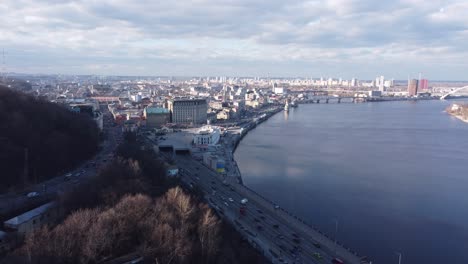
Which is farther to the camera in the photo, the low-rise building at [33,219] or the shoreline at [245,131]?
the shoreline at [245,131]

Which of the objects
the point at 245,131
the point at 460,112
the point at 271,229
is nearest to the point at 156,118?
the point at 245,131

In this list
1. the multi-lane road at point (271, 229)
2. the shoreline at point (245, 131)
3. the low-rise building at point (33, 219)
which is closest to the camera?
the low-rise building at point (33, 219)

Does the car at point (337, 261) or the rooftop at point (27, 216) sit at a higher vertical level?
the rooftop at point (27, 216)

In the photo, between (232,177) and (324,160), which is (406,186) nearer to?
(324,160)

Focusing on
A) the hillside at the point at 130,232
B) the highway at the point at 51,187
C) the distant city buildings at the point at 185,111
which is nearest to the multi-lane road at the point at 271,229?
the hillside at the point at 130,232

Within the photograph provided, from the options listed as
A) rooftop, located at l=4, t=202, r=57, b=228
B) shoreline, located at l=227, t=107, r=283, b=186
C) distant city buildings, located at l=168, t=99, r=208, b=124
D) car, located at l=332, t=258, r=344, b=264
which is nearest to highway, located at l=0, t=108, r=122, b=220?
rooftop, located at l=4, t=202, r=57, b=228

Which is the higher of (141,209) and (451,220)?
(141,209)

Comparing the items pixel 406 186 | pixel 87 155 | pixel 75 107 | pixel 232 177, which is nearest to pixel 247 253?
pixel 232 177

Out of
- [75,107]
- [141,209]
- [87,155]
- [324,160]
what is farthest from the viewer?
[75,107]

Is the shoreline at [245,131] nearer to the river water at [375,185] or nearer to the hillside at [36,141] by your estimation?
the river water at [375,185]
